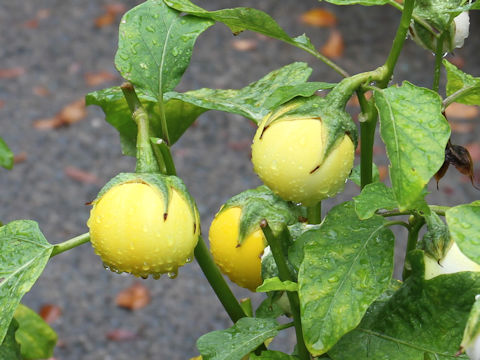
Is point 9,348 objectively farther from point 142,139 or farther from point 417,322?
point 417,322

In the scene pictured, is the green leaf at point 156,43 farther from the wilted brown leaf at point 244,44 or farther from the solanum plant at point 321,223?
the wilted brown leaf at point 244,44

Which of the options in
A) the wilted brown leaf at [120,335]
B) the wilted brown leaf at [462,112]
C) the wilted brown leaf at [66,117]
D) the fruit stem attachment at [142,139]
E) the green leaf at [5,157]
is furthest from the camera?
the wilted brown leaf at [66,117]

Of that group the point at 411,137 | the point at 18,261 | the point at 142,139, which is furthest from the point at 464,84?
the point at 18,261

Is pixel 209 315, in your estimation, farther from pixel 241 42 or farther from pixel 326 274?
pixel 326 274

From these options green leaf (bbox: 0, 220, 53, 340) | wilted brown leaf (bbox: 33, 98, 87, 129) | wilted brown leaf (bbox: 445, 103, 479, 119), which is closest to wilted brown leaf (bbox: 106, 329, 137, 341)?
wilted brown leaf (bbox: 33, 98, 87, 129)

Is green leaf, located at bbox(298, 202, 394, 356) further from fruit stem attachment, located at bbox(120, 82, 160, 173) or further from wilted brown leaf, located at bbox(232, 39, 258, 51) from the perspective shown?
wilted brown leaf, located at bbox(232, 39, 258, 51)

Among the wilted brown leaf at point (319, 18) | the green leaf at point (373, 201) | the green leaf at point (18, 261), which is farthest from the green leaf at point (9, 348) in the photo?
the wilted brown leaf at point (319, 18)
